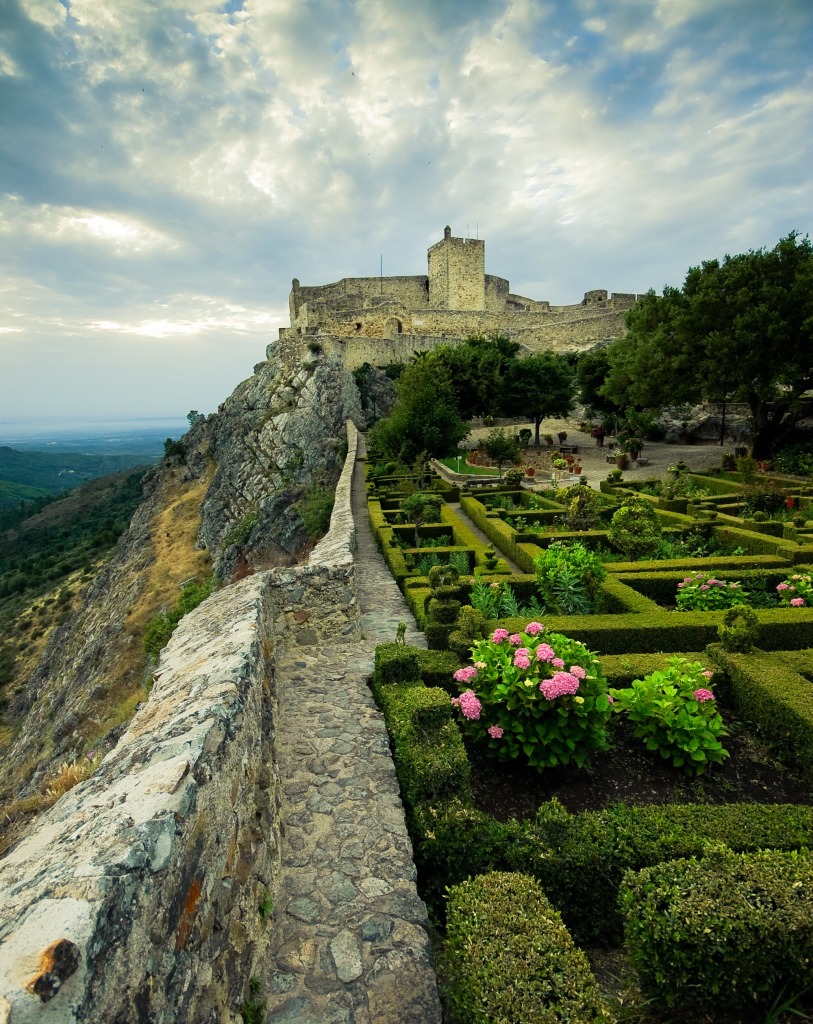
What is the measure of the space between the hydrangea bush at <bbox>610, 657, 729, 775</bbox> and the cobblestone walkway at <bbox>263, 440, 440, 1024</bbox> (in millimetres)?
2466

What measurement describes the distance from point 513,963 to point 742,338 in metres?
25.5

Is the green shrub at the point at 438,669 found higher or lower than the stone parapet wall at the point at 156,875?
lower

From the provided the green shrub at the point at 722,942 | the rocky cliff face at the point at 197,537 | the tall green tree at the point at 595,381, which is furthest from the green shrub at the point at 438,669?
the tall green tree at the point at 595,381

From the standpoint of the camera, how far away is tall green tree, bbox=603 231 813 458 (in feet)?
73.7

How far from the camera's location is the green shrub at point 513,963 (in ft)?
8.36

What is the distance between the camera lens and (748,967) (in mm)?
2904

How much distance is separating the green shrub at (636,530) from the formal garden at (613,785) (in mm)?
1091

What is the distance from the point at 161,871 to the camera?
6.63 feet

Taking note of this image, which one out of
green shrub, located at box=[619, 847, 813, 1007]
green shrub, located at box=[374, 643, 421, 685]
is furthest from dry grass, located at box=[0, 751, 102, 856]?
green shrub, located at box=[619, 847, 813, 1007]

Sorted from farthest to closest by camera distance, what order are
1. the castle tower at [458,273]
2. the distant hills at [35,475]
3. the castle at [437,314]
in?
the distant hills at [35,475], the castle tower at [458,273], the castle at [437,314]

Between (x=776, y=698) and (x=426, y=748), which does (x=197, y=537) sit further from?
(x=776, y=698)

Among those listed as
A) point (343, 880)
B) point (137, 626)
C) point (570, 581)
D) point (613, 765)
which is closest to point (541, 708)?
point (613, 765)

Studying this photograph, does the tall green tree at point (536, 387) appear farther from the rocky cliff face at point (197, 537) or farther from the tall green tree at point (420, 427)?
the rocky cliff face at point (197, 537)

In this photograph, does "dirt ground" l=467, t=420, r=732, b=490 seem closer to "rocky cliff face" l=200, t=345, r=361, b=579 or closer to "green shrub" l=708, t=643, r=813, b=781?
"rocky cliff face" l=200, t=345, r=361, b=579
